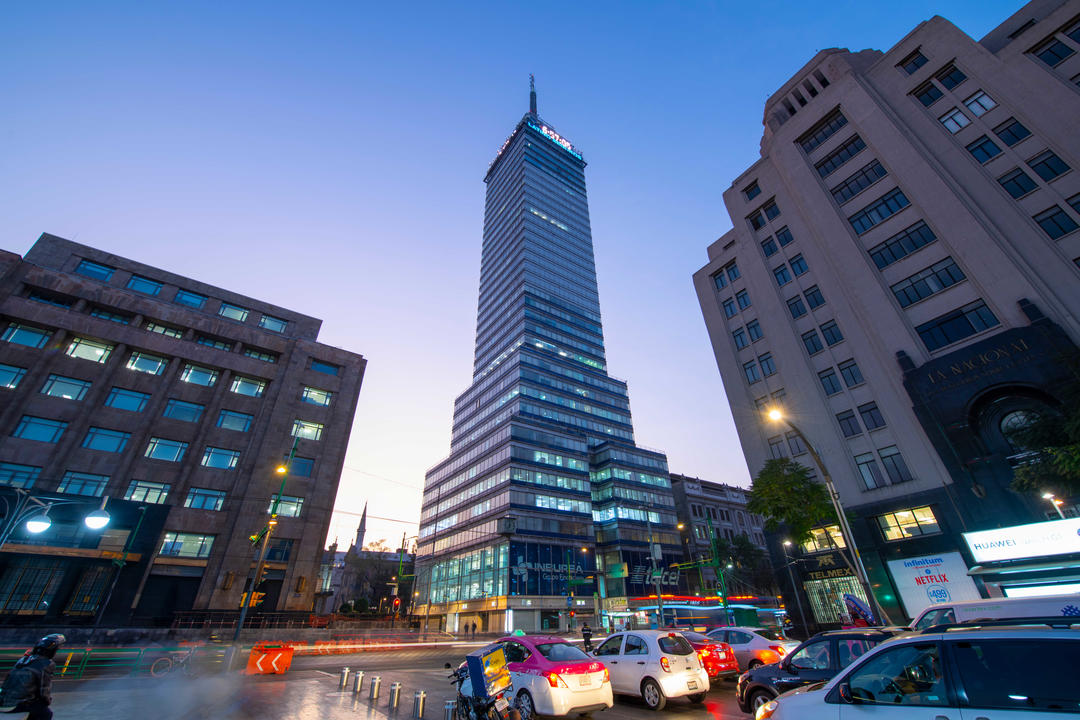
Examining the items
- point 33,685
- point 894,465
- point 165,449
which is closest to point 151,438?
point 165,449

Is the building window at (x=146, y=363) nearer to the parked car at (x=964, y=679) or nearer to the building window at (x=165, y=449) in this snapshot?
the building window at (x=165, y=449)

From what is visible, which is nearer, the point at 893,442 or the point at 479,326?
the point at 893,442

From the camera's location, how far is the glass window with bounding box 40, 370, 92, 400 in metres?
34.8

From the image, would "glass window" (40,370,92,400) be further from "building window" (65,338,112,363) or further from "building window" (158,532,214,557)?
"building window" (158,532,214,557)

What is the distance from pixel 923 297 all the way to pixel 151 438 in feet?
201

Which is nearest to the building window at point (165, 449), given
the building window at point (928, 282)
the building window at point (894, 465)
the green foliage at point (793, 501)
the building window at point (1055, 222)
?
the green foliage at point (793, 501)

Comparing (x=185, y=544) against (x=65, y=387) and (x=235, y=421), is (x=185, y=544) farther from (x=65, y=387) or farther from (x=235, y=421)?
(x=65, y=387)

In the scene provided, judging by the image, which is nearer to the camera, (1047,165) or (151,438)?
(1047,165)

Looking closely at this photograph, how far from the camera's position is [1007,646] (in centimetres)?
418

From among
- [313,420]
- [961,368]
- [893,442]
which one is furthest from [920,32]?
[313,420]

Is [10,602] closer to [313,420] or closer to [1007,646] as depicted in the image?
[313,420]

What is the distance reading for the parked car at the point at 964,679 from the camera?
151 inches

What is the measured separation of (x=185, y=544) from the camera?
3456 centimetres

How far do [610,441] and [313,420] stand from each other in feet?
187
